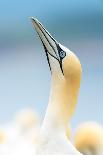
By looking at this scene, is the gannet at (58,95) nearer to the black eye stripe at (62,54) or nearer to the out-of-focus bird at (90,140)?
the black eye stripe at (62,54)

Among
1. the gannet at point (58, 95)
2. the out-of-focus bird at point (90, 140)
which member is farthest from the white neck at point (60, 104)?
the out-of-focus bird at point (90, 140)

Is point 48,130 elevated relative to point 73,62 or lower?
lower

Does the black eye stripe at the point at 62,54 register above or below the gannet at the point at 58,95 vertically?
above

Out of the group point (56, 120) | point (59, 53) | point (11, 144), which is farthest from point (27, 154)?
point (59, 53)

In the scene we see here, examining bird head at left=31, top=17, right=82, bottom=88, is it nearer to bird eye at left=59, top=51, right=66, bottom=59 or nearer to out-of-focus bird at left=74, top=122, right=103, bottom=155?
bird eye at left=59, top=51, right=66, bottom=59

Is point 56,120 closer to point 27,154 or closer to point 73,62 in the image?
point 73,62

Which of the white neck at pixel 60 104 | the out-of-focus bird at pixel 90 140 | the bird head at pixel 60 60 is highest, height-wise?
the bird head at pixel 60 60
